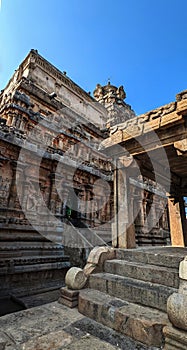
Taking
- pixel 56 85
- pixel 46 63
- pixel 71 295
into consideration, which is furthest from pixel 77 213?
pixel 46 63

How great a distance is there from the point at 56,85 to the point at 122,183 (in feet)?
69.6

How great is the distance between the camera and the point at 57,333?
229cm

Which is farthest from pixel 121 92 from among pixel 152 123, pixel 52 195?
pixel 152 123

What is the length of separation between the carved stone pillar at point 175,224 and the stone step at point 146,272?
3493 millimetres

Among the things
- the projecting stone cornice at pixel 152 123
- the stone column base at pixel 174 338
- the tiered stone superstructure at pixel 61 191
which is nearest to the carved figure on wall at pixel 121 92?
the tiered stone superstructure at pixel 61 191

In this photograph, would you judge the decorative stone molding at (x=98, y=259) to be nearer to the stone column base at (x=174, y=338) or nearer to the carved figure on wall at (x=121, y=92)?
the stone column base at (x=174, y=338)

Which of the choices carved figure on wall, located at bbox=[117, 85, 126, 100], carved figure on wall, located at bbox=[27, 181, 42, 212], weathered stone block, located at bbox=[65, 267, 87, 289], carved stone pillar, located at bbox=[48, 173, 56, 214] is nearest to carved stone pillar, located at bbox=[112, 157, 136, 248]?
weathered stone block, located at bbox=[65, 267, 87, 289]

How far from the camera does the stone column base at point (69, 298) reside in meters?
3.09

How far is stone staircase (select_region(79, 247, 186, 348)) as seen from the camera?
215 cm

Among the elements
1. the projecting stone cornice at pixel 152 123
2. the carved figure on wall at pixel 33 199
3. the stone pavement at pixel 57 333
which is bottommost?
the stone pavement at pixel 57 333

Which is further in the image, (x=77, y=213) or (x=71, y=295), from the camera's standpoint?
(x=77, y=213)

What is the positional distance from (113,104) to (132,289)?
3254cm

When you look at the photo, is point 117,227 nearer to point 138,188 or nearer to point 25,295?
point 25,295

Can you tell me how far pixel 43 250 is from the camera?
771cm
